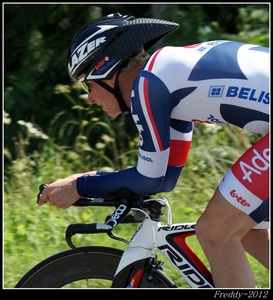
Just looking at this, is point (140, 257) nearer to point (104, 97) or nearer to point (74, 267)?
point (74, 267)

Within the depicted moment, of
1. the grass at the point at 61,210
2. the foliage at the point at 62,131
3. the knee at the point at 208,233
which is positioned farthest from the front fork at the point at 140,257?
the foliage at the point at 62,131

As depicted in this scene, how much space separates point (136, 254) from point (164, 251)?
14 centimetres

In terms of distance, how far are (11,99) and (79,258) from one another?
15.8 ft

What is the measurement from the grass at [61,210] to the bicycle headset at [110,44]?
1.48 metres

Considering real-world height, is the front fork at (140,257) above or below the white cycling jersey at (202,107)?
below

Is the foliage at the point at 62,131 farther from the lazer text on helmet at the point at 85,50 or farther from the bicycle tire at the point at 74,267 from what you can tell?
the lazer text on helmet at the point at 85,50

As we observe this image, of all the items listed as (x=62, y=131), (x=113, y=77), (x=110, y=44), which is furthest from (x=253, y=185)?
(x=62, y=131)

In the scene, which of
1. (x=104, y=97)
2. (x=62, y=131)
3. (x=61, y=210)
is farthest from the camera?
(x=62, y=131)

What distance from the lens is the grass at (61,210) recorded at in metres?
4.50

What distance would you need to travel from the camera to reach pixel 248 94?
3.04 m

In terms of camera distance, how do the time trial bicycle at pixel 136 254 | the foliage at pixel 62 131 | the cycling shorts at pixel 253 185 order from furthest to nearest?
the foliage at pixel 62 131 → the time trial bicycle at pixel 136 254 → the cycling shorts at pixel 253 185

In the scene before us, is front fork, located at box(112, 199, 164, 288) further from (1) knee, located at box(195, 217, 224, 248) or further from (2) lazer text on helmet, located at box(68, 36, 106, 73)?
(2) lazer text on helmet, located at box(68, 36, 106, 73)

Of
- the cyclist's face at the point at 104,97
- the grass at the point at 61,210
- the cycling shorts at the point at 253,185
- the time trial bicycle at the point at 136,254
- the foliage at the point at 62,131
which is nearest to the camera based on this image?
the cycling shorts at the point at 253,185

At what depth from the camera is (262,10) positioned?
7.61 metres
